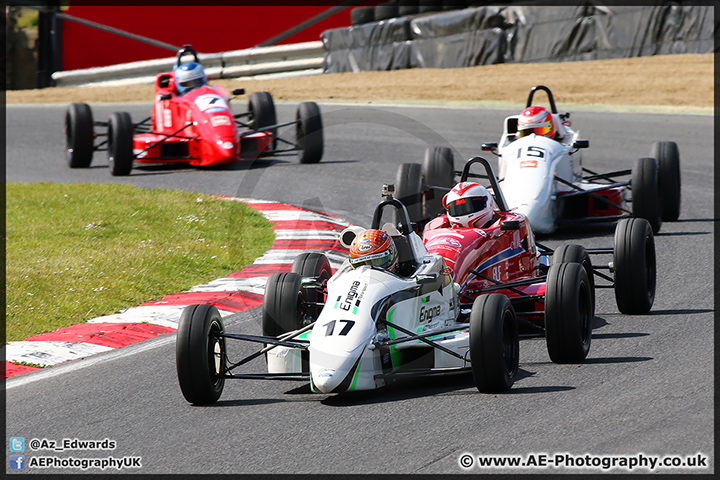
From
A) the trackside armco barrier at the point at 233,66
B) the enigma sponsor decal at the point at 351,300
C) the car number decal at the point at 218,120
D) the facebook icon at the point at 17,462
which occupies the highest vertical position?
the trackside armco barrier at the point at 233,66

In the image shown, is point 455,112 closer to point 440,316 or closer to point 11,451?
point 440,316

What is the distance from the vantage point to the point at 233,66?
95.3 ft

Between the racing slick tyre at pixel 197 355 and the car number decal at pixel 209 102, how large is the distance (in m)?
10.0

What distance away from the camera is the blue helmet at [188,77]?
55.3 ft

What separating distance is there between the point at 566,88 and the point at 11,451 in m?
19.0

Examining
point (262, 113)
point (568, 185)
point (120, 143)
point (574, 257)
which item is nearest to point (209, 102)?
point (262, 113)

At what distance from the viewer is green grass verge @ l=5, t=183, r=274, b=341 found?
9.48 metres

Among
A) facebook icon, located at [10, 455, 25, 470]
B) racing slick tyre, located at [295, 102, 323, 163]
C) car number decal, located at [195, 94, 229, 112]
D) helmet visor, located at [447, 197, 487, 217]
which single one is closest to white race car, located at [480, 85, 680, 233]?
helmet visor, located at [447, 197, 487, 217]

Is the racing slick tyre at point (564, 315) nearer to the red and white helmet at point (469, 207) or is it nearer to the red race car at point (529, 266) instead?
the red race car at point (529, 266)

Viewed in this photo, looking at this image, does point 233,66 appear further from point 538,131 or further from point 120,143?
point 538,131

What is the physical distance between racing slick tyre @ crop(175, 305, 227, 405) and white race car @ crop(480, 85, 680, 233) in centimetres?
535

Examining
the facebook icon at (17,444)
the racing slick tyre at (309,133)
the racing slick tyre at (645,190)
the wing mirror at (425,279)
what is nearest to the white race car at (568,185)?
the racing slick tyre at (645,190)

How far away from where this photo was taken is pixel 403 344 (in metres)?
6.85

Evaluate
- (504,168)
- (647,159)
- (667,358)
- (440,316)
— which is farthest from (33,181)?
(667,358)
